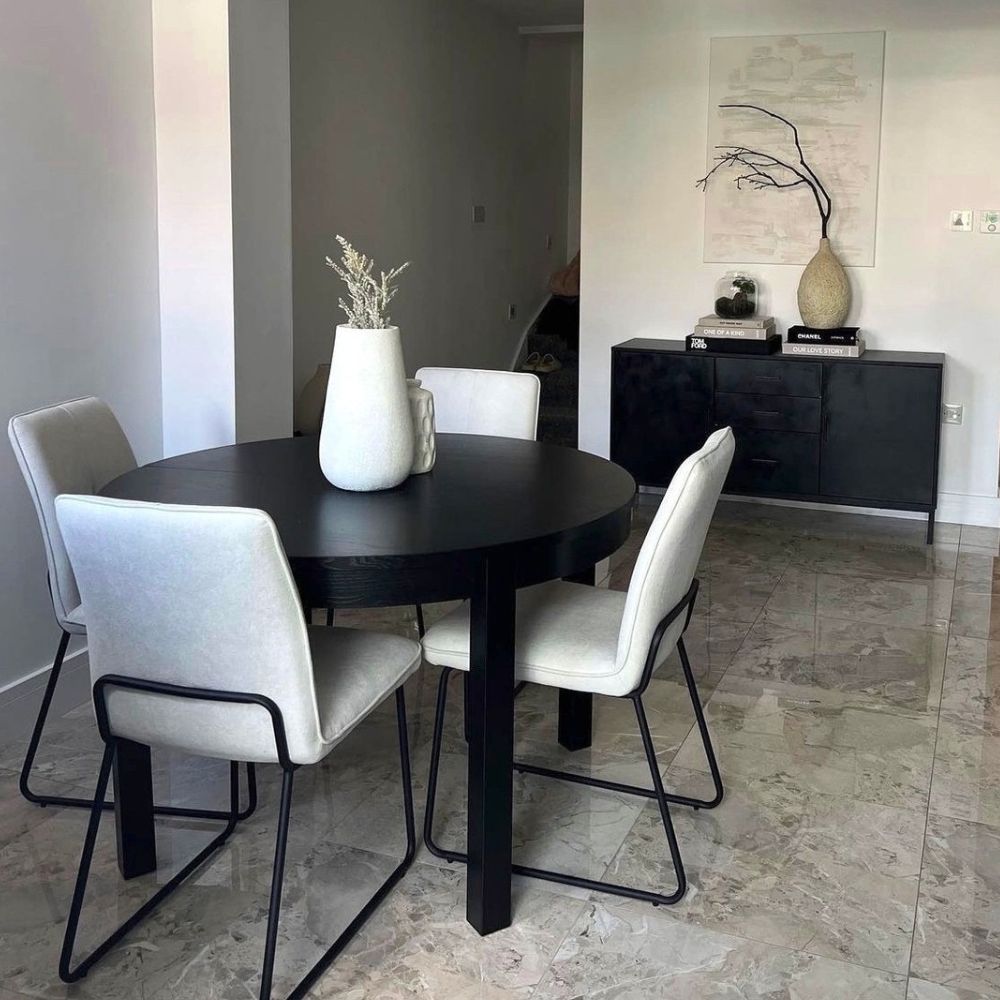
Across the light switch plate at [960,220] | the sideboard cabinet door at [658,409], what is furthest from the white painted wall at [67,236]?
the light switch plate at [960,220]

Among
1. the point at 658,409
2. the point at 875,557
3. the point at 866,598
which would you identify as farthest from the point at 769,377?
the point at 866,598

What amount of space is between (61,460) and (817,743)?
6.30ft

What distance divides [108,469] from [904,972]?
199 cm

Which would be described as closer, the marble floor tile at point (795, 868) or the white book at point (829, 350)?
the marble floor tile at point (795, 868)

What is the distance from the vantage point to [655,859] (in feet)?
8.38

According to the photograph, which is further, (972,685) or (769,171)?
(769,171)

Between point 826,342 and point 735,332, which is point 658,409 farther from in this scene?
point 826,342

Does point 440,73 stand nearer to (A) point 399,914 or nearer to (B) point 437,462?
(B) point 437,462

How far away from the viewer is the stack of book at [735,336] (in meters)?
5.15

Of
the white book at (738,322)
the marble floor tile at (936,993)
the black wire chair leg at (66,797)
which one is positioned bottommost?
the marble floor tile at (936,993)

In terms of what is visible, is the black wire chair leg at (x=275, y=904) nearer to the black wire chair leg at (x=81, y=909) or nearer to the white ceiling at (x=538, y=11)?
the black wire chair leg at (x=81, y=909)

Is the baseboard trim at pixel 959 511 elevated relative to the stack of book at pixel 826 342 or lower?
lower

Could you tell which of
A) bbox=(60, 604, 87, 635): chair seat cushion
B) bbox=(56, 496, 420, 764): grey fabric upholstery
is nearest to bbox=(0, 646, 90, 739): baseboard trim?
bbox=(60, 604, 87, 635): chair seat cushion

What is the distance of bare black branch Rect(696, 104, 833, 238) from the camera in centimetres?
521
